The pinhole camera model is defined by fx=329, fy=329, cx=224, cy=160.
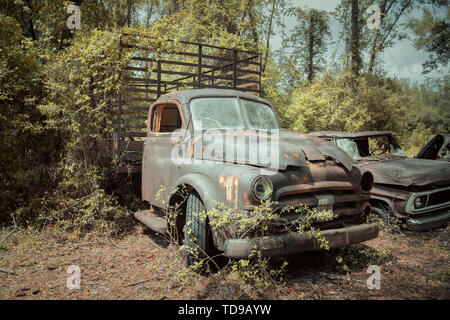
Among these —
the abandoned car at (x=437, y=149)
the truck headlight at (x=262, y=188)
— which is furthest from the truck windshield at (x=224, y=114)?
the abandoned car at (x=437, y=149)

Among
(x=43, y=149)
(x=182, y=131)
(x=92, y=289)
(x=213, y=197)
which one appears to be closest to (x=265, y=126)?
(x=182, y=131)

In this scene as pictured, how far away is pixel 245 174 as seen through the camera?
10.1 ft

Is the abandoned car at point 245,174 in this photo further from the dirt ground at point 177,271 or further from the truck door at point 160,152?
the dirt ground at point 177,271

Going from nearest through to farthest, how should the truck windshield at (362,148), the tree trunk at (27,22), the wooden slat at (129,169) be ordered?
1. the wooden slat at (129,169)
2. the truck windshield at (362,148)
3. the tree trunk at (27,22)

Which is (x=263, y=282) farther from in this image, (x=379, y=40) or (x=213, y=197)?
(x=379, y=40)

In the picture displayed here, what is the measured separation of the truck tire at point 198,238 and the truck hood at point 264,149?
61 cm

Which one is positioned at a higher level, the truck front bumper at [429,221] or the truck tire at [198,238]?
the truck tire at [198,238]

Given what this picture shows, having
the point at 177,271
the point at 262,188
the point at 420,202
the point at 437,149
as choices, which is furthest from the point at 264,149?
the point at 437,149

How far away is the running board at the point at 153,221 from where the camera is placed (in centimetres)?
411

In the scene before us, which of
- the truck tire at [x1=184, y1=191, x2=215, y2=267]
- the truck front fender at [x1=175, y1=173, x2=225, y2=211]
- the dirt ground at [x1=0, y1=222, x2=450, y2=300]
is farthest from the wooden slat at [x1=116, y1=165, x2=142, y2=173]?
the truck tire at [x1=184, y1=191, x2=215, y2=267]

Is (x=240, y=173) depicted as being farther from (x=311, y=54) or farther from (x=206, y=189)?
(x=311, y=54)

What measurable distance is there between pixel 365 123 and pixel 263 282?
12450 mm

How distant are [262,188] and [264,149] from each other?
435 mm
